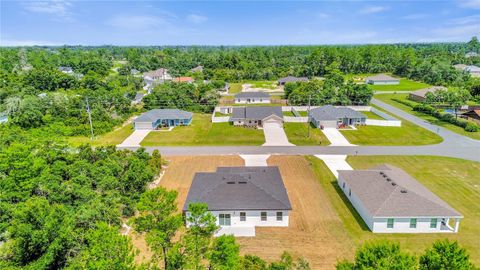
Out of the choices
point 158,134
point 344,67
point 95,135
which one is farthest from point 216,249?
point 344,67

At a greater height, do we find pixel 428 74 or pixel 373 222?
pixel 428 74

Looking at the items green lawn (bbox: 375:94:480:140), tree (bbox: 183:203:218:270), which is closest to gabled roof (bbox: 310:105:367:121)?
green lawn (bbox: 375:94:480:140)

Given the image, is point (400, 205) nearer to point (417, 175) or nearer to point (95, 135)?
point (417, 175)

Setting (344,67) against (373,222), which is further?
(344,67)

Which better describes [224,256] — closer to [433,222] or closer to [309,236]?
[309,236]

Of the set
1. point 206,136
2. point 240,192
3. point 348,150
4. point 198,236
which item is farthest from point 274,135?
point 198,236
